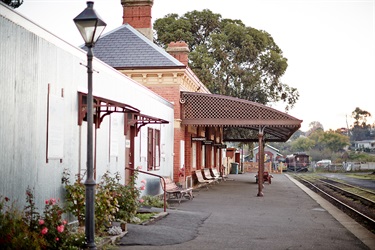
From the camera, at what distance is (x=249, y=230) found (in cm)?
1224

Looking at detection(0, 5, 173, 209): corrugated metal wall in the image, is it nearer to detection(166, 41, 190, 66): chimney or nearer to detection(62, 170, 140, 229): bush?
detection(62, 170, 140, 229): bush

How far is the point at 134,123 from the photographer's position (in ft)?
51.8

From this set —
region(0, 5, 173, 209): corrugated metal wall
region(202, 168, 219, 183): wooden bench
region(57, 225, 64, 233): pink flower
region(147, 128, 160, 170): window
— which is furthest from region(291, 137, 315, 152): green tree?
region(57, 225, 64, 233): pink flower

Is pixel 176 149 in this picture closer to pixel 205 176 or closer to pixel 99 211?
pixel 205 176

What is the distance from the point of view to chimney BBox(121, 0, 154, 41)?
2733cm

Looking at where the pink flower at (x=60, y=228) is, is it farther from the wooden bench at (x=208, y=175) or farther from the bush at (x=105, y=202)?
the wooden bench at (x=208, y=175)

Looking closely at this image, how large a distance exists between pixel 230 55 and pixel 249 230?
35315 mm

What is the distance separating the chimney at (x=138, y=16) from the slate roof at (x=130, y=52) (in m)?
1.59

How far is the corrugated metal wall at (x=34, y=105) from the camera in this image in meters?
8.32

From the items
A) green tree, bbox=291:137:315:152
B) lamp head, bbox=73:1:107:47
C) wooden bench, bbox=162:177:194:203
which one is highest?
green tree, bbox=291:137:315:152

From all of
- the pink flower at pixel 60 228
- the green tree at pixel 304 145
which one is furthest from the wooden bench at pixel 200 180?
the green tree at pixel 304 145

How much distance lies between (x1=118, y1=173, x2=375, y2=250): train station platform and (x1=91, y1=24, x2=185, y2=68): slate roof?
7.66 m

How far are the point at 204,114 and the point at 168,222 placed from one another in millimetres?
12053

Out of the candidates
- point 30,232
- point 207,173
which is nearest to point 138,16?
point 207,173
